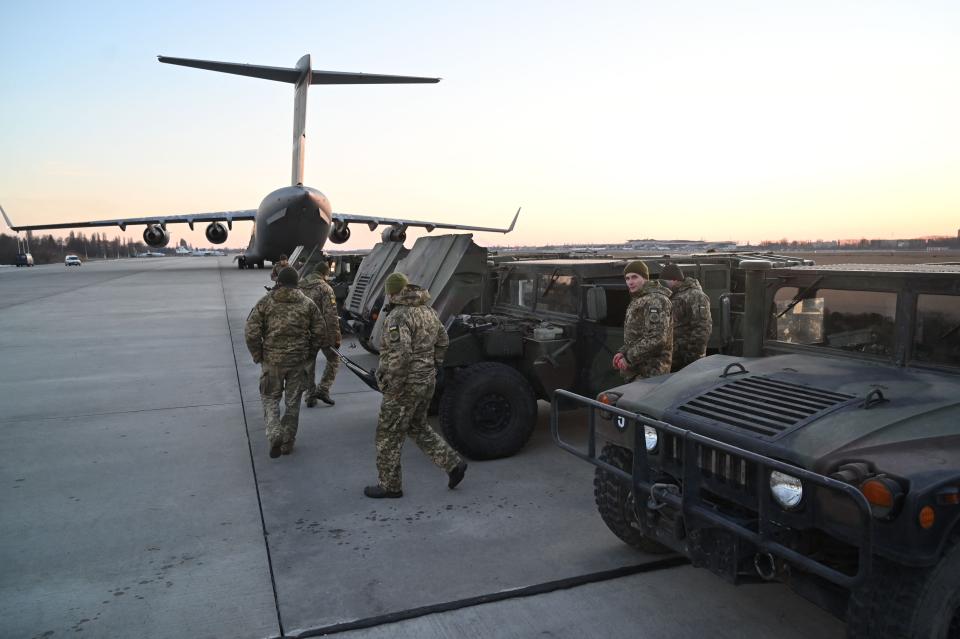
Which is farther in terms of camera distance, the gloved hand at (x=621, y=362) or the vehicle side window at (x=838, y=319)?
the gloved hand at (x=621, y=362)

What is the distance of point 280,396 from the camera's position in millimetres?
6020

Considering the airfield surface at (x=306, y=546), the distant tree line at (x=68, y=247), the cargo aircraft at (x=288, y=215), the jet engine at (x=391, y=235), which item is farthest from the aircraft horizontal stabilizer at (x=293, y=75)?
the distant tree line at (x=68, y=247)

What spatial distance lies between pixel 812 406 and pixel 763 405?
203 mm

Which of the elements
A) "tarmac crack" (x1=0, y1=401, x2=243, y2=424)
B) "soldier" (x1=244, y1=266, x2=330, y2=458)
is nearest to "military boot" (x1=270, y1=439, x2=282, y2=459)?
"soldier" (x1=244, y1=266, x2=330, y2=458)

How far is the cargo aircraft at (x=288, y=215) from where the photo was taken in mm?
28672

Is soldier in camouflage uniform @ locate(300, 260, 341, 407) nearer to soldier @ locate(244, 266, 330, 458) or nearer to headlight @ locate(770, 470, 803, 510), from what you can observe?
soldier @ locate(244, 266, 330, 458)

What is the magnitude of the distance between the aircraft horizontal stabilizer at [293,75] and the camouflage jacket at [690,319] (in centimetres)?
2812


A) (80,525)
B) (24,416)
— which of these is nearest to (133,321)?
(24,416)

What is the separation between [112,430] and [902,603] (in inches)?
266

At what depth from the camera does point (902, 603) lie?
2.36 metres

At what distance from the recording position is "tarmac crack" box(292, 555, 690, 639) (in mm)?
3301

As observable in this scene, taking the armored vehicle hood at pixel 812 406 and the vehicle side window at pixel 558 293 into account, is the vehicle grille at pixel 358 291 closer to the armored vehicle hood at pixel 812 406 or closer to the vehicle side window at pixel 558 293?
the vehicle side window at pixel 558 293

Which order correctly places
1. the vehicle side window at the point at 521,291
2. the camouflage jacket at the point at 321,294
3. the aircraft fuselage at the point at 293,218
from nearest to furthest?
the vehicle side window at the point at 521,291 < the camouflage jacket at the point at 321,294 < the aircraft fuselage at the point at 293,218

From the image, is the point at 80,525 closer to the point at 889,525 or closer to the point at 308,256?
the point at 889,525
